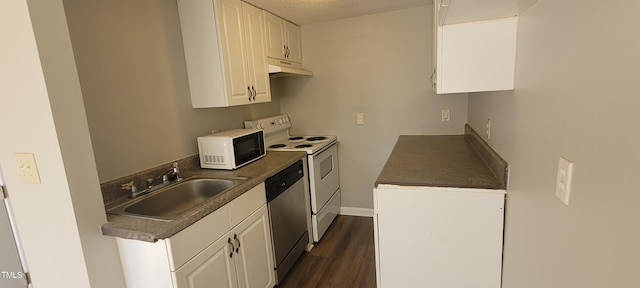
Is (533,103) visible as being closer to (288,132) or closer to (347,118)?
(347,118)

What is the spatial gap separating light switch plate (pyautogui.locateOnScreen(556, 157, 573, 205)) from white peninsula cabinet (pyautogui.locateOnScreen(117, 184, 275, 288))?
1.37 meters

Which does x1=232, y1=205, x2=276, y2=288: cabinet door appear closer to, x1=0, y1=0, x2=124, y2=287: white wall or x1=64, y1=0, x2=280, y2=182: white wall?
x1=0, y1=0, x2=124, y2=287: white wall

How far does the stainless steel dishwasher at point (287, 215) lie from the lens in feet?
6.55

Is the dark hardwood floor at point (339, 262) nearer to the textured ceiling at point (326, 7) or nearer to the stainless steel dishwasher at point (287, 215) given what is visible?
the stainless steel dishwasher at point (287, 215)

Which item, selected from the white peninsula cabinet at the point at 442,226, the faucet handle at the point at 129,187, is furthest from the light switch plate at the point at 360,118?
the faucet handle at the point at 129,187

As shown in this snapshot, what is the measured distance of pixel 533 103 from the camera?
38.0 inches

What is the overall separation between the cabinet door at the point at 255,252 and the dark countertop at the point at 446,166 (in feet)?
2.71

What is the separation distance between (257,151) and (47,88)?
137cm

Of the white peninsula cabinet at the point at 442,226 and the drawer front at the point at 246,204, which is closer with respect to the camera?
the white peninsula cabinet at the point at 442,226

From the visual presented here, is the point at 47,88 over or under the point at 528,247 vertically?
over

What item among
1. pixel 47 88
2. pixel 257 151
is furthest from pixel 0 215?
pixel 257 151

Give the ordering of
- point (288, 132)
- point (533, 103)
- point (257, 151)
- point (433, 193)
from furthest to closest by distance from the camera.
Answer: point (288, 132) < point (257, 151) < point (433, 193) < point (533, 103)

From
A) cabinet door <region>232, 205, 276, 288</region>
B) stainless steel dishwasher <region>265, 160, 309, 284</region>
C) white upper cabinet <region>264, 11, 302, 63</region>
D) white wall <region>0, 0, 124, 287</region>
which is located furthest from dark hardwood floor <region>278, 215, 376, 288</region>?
white upper cabinet <region>264, 11, 302, 63</region>

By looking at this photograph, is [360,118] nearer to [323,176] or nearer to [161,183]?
[323,176]
